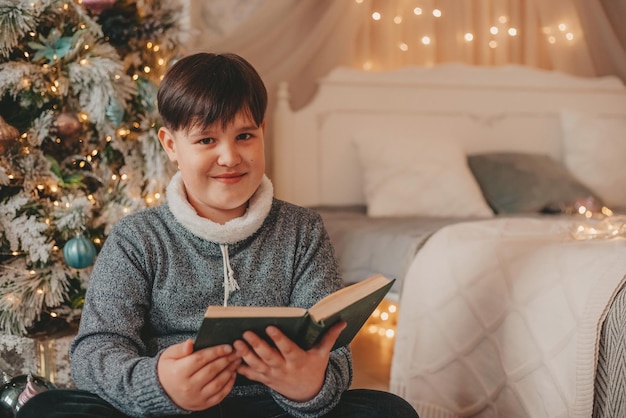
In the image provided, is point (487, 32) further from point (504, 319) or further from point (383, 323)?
point (504, 319)

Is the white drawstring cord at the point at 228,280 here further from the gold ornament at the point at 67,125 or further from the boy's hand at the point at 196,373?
the gold ornament at the point at 67,125

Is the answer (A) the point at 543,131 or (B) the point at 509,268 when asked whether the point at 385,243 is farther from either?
(A) the point at 543,131

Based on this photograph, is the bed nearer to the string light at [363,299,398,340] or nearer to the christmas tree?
the string light at [363,299,398,340]

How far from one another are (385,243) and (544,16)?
1.59m

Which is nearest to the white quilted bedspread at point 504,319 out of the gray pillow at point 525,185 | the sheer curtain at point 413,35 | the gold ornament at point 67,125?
the gray pillow at point 525,185

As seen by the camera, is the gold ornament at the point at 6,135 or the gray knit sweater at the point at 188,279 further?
the gold ornament at the point at 6,135

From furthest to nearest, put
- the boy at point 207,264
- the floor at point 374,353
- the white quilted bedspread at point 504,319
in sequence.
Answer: the floor at point 374,353, the white quilted bedspread at point 504,319, the boy at point 207,264

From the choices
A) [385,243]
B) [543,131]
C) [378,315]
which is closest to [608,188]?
[543,131]

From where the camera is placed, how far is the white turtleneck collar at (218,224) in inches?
40.8

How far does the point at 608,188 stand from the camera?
2.58m

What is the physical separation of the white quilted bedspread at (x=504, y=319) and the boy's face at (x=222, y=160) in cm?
62

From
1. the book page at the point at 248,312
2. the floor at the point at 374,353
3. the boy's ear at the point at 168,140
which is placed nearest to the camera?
the book page at the point at 248,312

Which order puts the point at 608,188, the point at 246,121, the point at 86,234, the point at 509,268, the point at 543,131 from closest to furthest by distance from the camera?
the point at 246,121 < the point at 509,268 < the point at 86,234 < the point at 608,188 < the point at 543,131

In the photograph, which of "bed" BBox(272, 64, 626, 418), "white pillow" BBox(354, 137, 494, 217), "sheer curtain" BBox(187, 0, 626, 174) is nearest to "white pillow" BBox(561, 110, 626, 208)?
"bed" BBox(272, 64, 626, 418)
